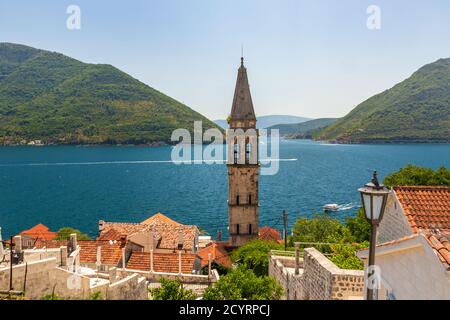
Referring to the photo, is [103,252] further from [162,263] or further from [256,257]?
[256,257]

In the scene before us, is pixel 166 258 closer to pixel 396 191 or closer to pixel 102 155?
pixel 396 191

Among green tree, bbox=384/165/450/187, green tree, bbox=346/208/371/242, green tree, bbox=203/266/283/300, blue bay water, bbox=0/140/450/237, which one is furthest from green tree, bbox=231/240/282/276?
blue bay water, bbox=0/140/450/237

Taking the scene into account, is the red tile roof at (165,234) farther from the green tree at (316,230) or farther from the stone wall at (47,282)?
the stone wall at (47,282)

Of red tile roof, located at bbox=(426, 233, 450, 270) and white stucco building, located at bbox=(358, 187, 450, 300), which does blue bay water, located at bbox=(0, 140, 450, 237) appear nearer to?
white stucco building, located at bbox=(358, 187, 450, 300)

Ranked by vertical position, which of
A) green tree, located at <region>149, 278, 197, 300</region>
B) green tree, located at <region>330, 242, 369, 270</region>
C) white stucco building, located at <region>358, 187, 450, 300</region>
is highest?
white stucco building, located at <region>358, 187, 450, 300</region>

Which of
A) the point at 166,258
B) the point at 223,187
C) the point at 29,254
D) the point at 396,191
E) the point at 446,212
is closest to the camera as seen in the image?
the point at 446,212
